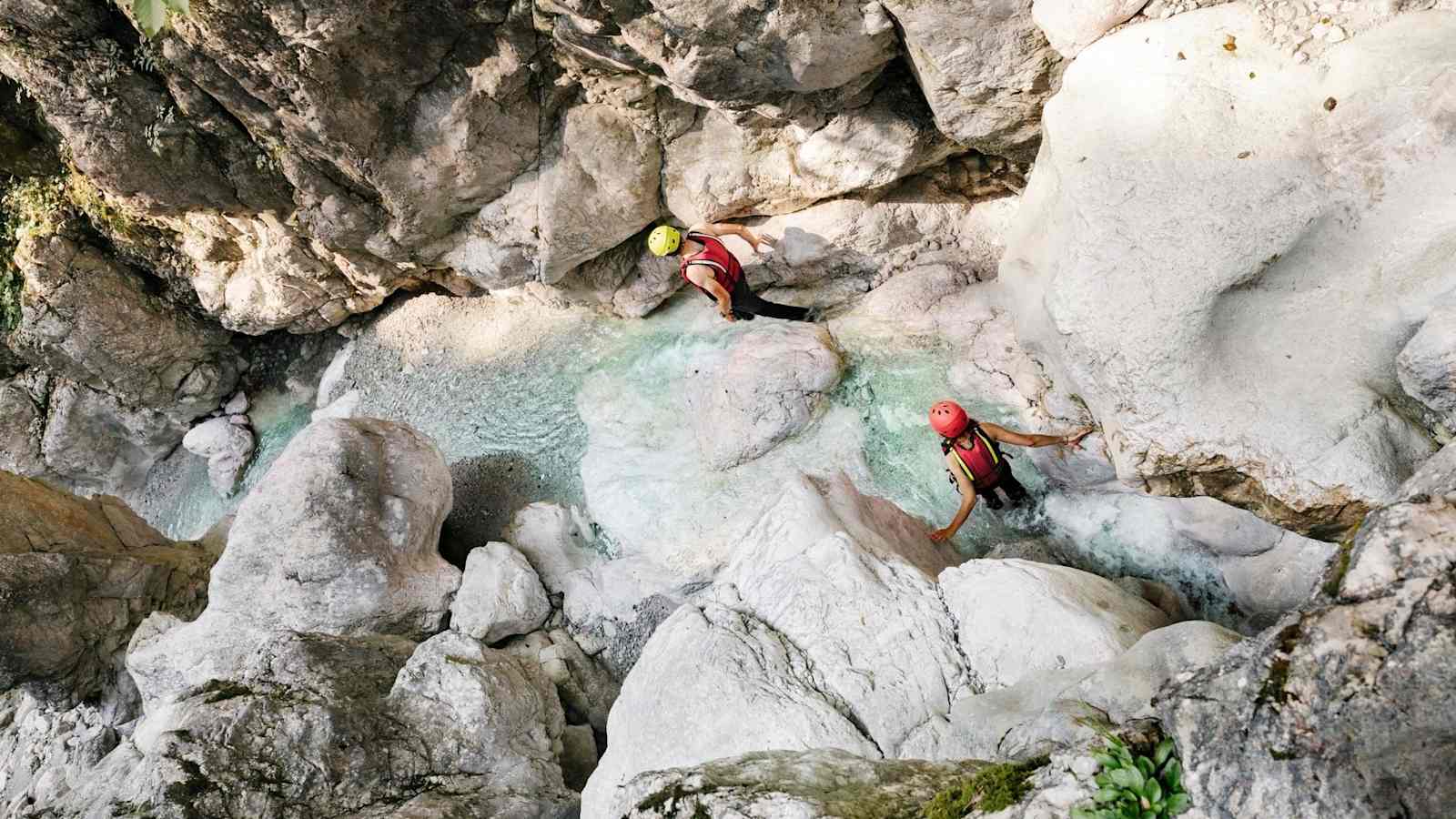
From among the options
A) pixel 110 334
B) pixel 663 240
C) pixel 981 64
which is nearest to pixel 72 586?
pixel 110 334

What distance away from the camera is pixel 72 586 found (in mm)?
8289

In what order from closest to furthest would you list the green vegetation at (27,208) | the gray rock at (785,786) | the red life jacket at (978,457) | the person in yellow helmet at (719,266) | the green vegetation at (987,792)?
the green vegetation at (987,792) < the gray rock at (785,786) < the red life jacket at (978,457) < the person in yellow helmet at (719,266) < the green vegetation at (27,208)

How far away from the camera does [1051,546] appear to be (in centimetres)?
701

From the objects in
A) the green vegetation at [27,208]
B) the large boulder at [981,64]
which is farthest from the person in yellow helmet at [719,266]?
the green vegetation at [27,208]

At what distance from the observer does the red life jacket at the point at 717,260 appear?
827 cm

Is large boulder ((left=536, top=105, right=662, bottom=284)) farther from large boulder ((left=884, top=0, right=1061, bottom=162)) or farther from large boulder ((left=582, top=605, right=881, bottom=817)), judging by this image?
large boulder ((left=582, top=605, right=881, bottom=817))

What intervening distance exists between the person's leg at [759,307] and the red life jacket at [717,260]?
0.13 meters

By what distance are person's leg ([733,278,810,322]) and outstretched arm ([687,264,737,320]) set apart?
0.10m

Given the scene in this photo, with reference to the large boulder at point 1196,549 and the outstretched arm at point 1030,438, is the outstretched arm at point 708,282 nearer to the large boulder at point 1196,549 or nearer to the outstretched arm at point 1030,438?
the outstretched arm at point 1030,438

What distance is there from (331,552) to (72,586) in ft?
9.96

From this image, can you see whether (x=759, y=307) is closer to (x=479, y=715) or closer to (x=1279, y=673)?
(x=479, y=715)

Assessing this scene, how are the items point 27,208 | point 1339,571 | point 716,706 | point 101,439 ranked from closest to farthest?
point 1339,571 → point 716,706 → point 27,208 → point 101,439

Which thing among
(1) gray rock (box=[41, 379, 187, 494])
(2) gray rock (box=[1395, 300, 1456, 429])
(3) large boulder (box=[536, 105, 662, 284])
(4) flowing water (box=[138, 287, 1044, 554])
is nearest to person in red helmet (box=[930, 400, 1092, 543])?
(4) flowing water (box=[138, 287, 1044, 554])

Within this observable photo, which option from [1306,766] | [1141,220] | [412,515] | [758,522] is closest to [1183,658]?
[1306,766]
